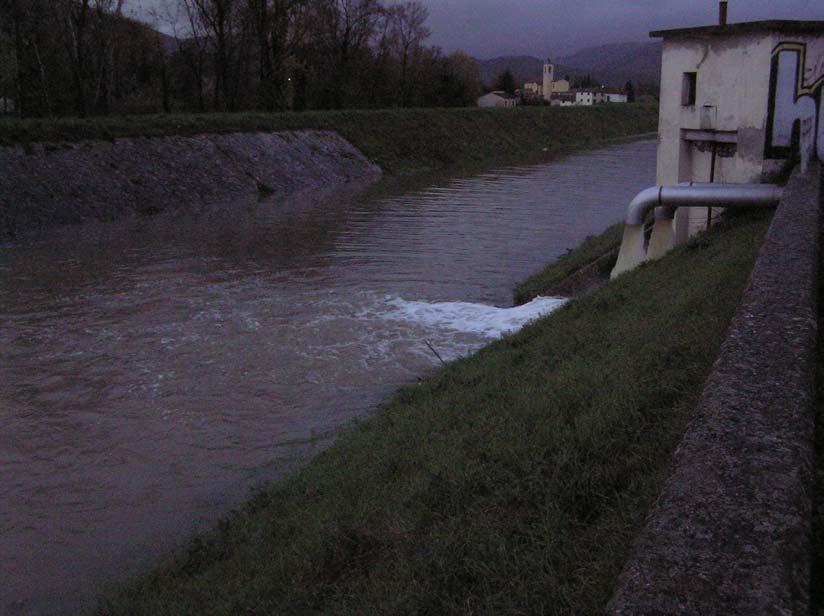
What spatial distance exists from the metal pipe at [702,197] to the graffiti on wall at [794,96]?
51.4 inches

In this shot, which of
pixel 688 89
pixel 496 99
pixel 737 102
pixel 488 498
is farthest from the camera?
pixel 496 99

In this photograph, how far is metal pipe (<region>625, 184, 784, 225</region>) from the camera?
1337cm

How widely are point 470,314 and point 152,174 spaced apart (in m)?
19.2

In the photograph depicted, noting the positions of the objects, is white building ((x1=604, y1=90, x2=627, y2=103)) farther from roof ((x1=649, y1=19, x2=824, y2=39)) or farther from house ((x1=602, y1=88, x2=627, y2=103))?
roof ((x1=649, y1=19, x2=824, y2=39))

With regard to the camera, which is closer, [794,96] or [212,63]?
[794,96]

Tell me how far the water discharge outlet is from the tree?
111 metres

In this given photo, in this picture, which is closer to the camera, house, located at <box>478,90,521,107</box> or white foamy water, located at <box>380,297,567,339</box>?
white foamy water, located at <box>380,297,567,339</box>

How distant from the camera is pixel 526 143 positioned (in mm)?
59250

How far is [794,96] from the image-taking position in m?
14.4

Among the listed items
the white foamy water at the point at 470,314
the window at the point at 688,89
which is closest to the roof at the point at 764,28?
the window at the point at 688,89

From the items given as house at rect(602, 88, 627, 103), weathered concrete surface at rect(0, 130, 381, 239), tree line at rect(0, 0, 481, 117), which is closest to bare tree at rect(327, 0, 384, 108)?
tree line at rect(0, 0, 481, 117)

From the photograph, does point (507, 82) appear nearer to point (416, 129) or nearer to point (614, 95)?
point (614, 95)

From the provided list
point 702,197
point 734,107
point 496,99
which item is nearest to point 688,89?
point 734,107

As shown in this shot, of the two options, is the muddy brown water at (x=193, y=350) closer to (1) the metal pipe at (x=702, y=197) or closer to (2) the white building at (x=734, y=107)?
(1) the metal pipe at (x=702, y=197)
